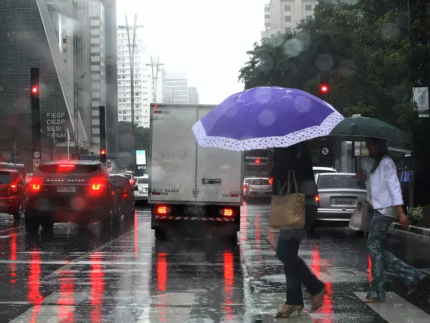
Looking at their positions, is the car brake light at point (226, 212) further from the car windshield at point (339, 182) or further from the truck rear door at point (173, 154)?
the car windshield at point (339, 182)

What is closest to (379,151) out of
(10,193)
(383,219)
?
(383,219)

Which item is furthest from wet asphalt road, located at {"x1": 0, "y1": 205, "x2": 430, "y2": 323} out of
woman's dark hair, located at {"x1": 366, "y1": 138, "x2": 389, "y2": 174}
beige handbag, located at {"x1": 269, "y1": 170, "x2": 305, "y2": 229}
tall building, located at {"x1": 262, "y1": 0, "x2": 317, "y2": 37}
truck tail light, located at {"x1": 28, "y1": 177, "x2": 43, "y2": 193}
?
tall building, located at {"x1": 262, "y1": 0, "x2": 317, "y2": 37}

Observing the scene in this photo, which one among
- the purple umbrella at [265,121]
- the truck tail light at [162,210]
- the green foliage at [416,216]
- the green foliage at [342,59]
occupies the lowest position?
the green foliage at [416,216]

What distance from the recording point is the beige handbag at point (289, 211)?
23.1 ft

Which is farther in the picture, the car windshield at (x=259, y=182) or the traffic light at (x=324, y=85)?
the car windshield at (x=259, y=182)

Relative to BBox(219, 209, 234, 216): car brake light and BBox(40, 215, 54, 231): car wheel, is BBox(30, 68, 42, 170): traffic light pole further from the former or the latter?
Answer: BBox(219, 209, 234, 216): car brake light

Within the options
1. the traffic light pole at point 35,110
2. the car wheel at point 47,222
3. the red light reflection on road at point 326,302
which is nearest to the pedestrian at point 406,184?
the car wheel at point 47,222

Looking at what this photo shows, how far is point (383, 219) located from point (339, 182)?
11664 millimetres

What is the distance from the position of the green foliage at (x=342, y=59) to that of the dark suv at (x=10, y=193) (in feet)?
43.2

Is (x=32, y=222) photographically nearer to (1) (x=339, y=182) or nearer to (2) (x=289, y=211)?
(1) (x=339, y=182)

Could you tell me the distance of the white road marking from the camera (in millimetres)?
7281

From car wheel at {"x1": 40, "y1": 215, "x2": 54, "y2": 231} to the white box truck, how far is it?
299 cm

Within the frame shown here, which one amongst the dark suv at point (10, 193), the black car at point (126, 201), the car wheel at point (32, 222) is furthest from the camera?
the dark suv at point (10, 193)

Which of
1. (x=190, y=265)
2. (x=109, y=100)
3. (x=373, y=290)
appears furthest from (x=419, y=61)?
(x=109, y=100)
